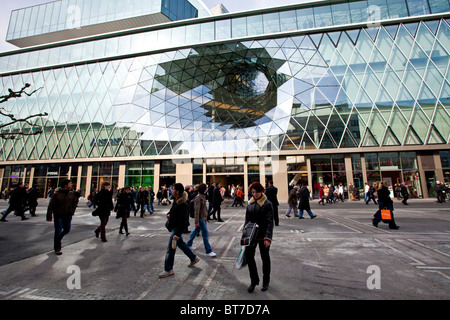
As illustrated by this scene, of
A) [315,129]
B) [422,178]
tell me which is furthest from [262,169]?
[422,178]

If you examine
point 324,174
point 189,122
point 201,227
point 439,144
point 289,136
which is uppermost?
point 189,122

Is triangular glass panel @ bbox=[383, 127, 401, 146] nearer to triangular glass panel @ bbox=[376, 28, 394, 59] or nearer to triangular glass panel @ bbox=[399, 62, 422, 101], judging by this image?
triangular glass panel @ bbox=[399, 62, 422, 101]

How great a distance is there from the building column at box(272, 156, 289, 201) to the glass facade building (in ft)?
0.50

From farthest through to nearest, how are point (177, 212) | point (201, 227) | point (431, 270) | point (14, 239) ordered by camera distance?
point (14, 239)
point (201, 227)
point (177, 212)
point (431, 270)

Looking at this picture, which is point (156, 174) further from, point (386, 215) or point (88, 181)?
point (386, 215)

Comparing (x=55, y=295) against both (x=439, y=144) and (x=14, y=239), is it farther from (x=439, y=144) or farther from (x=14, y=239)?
(x=439, y=144)

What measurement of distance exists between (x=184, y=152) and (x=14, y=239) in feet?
66.3

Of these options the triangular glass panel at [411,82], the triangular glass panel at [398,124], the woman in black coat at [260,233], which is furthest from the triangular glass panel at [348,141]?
the woman in black coat at [260,233]

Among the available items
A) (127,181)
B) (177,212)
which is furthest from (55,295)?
(127,181)

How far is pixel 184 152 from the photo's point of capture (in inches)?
1035

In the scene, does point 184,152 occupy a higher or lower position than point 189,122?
lower

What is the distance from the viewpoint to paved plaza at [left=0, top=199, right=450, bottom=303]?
10.0ft

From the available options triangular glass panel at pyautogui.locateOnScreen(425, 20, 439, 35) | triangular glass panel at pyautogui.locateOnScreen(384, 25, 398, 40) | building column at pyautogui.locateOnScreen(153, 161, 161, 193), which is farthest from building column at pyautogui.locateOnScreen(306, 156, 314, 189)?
triangular glass panel at pyautogui.locateOnScreen(425, 20, 439, 35)
